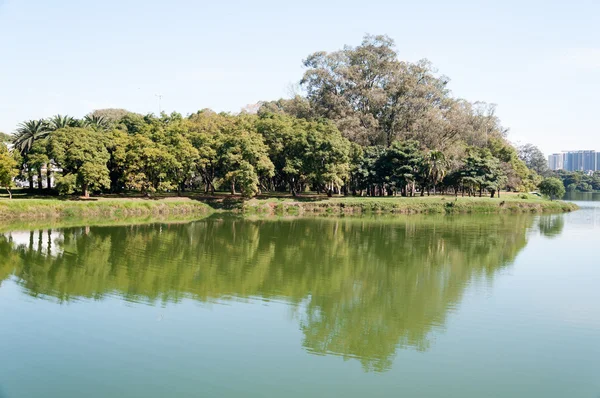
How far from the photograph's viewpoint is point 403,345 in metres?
12.0

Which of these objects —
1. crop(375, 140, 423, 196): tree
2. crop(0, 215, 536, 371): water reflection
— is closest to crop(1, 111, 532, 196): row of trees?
crop(375, 140, 423, 196): tree

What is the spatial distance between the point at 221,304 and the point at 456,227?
91.4 ft

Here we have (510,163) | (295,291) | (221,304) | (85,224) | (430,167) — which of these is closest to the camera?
(221,304)

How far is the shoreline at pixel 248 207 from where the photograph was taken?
3894 centimetres

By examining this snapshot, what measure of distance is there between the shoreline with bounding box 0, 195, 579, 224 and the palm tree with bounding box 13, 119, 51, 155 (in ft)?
40.5

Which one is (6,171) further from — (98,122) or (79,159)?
(98,122)

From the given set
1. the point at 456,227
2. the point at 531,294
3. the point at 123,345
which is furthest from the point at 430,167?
the point at 123,345

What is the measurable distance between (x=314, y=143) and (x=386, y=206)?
9.85 meters

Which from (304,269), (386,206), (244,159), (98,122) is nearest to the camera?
(304,269)

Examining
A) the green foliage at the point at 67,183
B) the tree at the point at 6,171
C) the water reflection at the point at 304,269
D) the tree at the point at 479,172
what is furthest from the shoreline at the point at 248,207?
the water reflection at the point at 304,269

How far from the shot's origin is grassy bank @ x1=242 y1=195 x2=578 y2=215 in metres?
49.3

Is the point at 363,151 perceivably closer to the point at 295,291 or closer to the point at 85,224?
the point at 85,224

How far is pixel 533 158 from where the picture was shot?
140625 mm

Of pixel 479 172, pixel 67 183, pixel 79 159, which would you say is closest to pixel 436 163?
pixel 479 172
